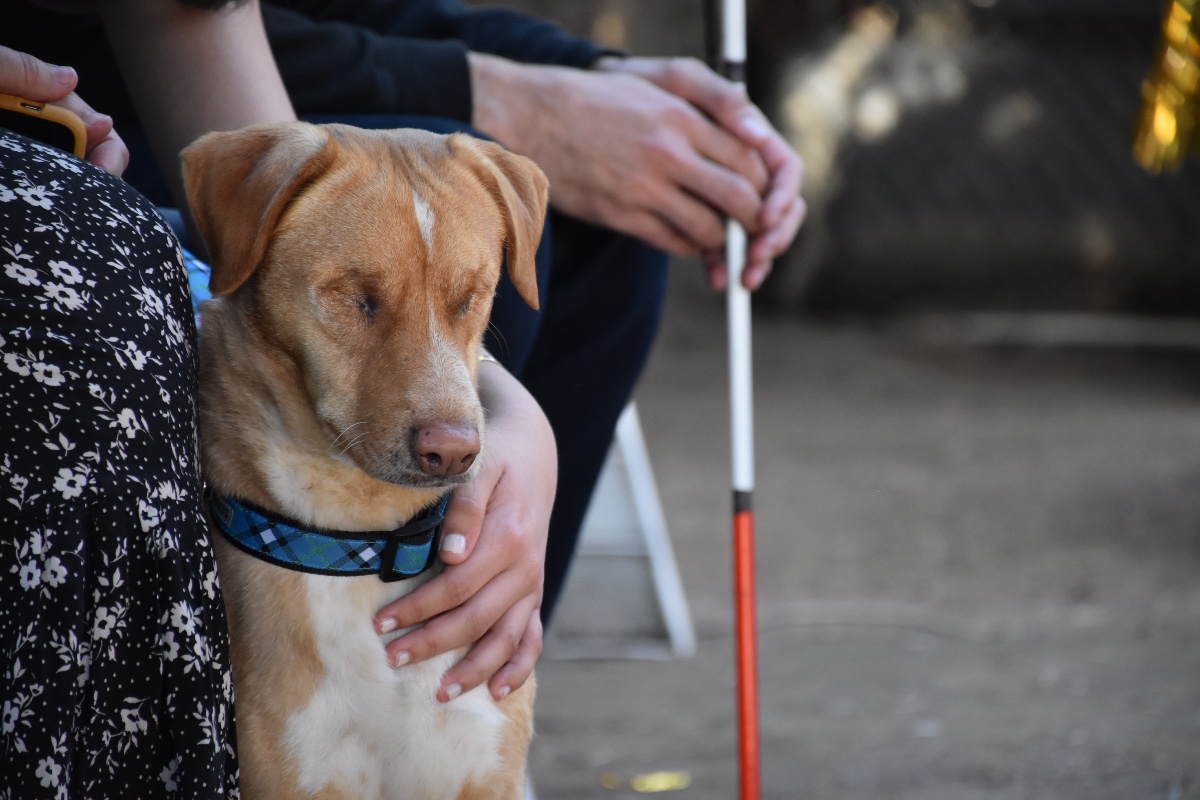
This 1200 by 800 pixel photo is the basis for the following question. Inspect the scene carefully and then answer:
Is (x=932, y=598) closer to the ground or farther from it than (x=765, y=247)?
closer to the ground

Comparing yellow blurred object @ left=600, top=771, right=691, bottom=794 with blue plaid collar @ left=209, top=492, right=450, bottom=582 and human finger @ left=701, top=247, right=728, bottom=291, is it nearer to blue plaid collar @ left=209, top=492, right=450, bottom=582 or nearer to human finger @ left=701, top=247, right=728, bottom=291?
human finger @ left=701, top=247, right=728, bottom=291

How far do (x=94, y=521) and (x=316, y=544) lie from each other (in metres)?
0.39

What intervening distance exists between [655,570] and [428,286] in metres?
2.21

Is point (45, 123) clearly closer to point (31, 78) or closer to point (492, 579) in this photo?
point (31, 78)

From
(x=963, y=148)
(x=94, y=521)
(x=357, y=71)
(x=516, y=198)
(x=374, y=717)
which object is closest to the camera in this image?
(x=94, y=521)

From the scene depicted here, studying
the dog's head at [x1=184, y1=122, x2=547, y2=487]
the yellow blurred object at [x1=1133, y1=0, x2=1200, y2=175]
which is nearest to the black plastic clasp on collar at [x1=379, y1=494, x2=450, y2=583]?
the dog's head at [x1=184, y1=122, x2=547, y2=487]

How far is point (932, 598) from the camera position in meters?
4.03

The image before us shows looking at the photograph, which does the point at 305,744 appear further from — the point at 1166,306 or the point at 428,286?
the point at 1166,306

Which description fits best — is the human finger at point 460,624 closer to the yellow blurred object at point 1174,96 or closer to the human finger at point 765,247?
the human finger at point 765,247

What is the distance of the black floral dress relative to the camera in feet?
3.46

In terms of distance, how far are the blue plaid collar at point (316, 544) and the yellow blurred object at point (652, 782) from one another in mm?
1291

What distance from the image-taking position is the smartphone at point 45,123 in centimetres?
133

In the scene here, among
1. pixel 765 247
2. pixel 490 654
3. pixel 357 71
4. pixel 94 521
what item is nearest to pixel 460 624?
pixel 490 654

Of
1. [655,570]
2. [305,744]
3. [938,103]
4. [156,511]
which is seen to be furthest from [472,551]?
[938,103]
